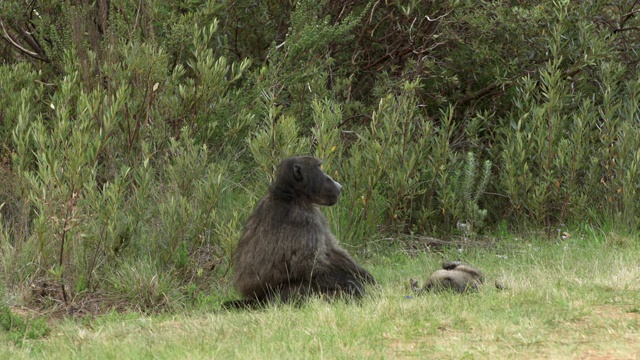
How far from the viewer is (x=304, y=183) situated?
287 inches

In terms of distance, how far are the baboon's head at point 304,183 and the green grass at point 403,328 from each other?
34.2 inches

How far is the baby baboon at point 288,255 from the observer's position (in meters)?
6.99

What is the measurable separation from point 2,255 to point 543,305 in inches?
181

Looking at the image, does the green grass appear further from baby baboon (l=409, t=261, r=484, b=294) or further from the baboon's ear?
the baboon's ear

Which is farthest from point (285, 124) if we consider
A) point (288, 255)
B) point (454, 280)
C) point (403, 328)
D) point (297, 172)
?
point (403, 328)

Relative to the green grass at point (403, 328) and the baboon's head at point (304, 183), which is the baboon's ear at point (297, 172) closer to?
the baboon's head at point (304, 183)

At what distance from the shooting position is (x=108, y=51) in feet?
29.9

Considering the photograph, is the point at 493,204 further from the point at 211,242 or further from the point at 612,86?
the point at 211,242

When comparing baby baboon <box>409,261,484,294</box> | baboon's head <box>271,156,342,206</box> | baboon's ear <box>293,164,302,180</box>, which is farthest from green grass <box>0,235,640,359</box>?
baboon's ear <box>293,164,302,180</box>

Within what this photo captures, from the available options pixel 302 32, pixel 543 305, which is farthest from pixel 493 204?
pixel 543 305

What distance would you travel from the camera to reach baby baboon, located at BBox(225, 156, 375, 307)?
6992 millimetres

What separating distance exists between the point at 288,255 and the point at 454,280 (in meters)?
1.32

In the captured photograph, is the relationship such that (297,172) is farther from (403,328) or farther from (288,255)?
(403,328)

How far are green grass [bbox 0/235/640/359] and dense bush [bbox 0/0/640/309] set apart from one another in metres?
1.17
